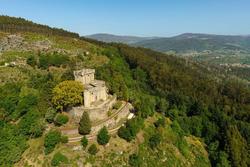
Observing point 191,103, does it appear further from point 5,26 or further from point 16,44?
point 5,26

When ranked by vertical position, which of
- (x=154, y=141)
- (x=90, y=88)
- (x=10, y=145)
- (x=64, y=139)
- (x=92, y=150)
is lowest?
(x=154, y=141)

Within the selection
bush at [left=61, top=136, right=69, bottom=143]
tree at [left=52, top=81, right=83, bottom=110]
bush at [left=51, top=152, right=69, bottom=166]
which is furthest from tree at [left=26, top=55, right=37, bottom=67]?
bush at [left=51, top=152, right=69, bottom=166]

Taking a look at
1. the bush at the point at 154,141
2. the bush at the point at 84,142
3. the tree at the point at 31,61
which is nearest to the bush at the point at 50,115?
the bush at the point at 84,142

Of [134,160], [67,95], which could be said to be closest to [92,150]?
[134,160]

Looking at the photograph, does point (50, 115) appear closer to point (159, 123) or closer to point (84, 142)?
point (84, 142)

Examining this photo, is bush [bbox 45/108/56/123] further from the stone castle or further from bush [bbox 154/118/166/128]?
bush [bbox 154/118/166/128]

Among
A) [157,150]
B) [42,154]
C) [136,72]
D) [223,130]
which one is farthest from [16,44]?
[223,130]

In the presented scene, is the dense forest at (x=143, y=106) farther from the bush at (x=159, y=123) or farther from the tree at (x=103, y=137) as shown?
the tree at (x=103, y=137)
